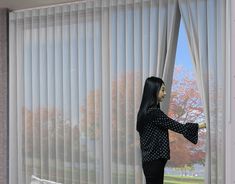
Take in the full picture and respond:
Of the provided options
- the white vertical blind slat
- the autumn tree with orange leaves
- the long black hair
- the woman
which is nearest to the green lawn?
the autumn tree with orange leaves

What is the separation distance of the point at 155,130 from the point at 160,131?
4 centimetres

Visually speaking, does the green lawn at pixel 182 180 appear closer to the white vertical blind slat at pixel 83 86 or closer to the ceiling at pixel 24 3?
the white vertical blind slat at pixel 83 86

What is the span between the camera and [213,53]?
10.2ft

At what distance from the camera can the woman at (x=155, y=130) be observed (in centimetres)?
283

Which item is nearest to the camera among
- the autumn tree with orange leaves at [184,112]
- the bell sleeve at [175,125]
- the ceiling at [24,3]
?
the bell sleeve at [175,125]

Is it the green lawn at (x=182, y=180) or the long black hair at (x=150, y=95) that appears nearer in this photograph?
the long black hair at (x=150, y=95)

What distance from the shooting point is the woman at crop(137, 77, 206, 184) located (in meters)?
2.83

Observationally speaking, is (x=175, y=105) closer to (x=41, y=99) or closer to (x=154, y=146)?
(x=154, y=146)

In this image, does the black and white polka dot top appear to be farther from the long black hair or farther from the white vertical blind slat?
the white vertical blind slat

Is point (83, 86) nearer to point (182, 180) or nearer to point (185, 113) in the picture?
point (185, 113)

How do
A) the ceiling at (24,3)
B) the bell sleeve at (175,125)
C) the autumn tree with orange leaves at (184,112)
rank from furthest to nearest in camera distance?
the ceiling at (24,3) < the autumn tree with orange leaves at (184,112) < the bell sleeve at (175,125)

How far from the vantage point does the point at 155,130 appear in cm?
286

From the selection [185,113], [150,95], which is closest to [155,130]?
[150,95]

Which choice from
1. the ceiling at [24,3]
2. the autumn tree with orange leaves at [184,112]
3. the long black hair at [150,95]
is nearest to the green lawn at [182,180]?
the autumn tree with orange leaves at [184,112]
